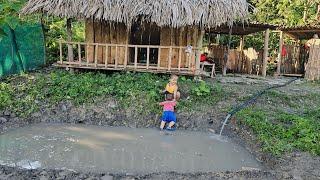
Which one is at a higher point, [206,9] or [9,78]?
[206,9]

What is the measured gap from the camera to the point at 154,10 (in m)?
11.5

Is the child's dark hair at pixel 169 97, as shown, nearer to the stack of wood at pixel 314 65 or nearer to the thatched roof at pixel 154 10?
the thatched roof at pixel 154 10

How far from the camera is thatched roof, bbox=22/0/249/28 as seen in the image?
11531mm

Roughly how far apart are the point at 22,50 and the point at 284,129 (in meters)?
9.27

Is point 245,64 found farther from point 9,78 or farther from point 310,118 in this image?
point 9,78

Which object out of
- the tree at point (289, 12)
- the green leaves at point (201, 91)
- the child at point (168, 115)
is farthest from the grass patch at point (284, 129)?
the tree at point (289, 12)

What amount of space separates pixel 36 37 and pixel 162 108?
689 centimetres

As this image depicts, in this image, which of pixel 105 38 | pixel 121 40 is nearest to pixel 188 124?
pixel 121 40

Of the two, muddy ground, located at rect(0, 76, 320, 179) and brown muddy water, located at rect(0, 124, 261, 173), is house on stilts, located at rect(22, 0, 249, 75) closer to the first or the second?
muddy ground, located at rect(0, 76, 320, 179)

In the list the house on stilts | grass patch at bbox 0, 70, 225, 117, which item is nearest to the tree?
the house on stilts

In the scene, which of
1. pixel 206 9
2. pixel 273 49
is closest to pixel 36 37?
pixel 206 9

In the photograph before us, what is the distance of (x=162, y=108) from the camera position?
384 inches

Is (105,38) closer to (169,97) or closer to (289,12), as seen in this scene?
(169,97)

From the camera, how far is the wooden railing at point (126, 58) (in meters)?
12.6
